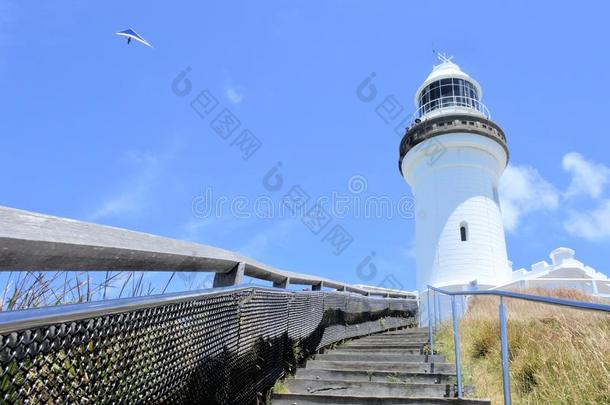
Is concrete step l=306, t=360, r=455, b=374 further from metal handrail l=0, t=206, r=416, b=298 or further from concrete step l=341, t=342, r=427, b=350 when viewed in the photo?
metal handrail l=0, t=206, r=416, b=298

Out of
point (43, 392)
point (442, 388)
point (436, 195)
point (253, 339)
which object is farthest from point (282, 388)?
point (436, 195)

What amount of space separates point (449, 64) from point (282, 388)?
21.7 m

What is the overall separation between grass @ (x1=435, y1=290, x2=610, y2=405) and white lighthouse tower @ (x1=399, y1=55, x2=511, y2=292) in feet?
37.7

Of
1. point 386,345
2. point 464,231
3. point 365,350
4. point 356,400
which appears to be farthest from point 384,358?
point 464,231

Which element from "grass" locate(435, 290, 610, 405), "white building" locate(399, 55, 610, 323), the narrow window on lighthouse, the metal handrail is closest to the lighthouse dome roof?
"white building" locate(399, 55, 610, 323)

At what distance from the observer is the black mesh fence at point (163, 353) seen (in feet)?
4.48

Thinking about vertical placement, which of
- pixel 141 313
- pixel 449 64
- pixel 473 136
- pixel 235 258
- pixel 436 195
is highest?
pixel 449 64

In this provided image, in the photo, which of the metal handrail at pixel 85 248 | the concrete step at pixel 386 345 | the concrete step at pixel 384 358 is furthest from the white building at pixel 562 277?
the metal handrail at pixel 85 248

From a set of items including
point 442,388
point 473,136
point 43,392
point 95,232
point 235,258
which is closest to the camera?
point 43,392

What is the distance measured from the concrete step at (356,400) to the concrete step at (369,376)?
0.68 metres

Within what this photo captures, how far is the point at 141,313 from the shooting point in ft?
6.46

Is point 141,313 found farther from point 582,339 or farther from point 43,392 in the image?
point 582,339

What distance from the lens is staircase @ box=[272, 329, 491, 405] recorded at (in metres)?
4.16

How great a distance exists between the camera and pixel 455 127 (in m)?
19.8
